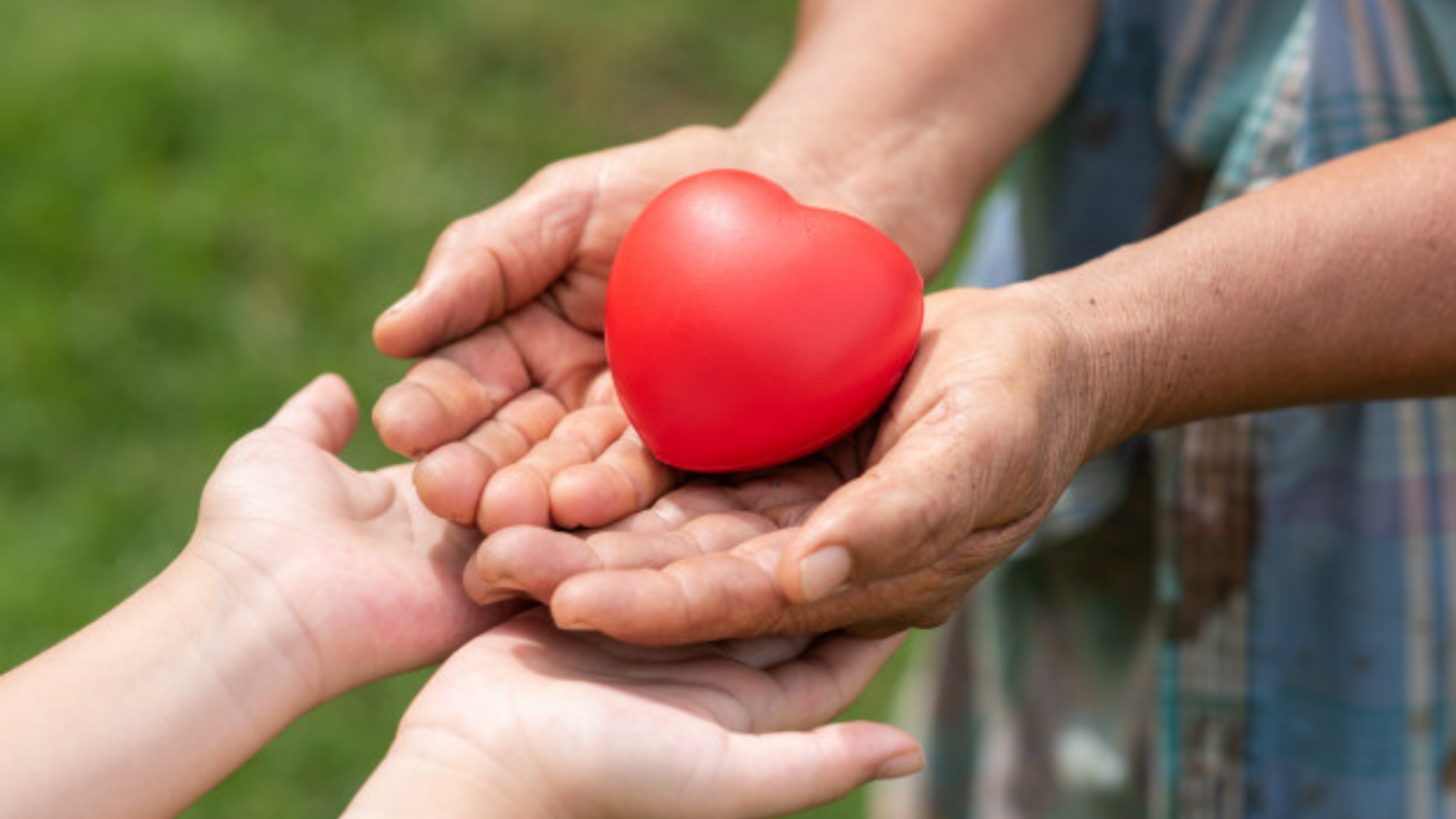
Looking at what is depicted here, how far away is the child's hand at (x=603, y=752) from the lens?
1745 mm

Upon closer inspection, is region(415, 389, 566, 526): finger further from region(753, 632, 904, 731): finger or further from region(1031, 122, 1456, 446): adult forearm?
region(1031, 122, 1456, 446): adult forearm

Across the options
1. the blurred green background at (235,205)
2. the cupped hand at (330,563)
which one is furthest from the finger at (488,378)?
the blurred green background at (235,205)

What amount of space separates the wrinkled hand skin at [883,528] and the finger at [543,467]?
2.3 inches

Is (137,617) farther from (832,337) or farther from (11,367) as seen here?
(11,367)

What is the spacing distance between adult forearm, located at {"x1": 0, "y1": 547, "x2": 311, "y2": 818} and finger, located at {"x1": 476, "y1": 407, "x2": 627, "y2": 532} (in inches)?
13.0

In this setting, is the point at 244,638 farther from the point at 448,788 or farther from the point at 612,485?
the point at 612,485

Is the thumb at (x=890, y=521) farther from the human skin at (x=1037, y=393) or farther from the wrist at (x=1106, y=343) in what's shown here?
the wrist at (x=1106, y=343)

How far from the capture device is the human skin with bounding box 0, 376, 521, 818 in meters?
1.84

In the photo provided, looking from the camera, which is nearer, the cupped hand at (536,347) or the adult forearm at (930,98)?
the cupped hand at (536,347)

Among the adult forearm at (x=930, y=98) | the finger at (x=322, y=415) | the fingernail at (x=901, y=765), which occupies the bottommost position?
the fingernail at (x=901, y=765)

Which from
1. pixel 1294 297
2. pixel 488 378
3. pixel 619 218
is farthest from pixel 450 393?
pixel 1294 297

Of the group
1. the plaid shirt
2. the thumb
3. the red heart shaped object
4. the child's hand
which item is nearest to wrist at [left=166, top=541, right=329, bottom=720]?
the child's hand

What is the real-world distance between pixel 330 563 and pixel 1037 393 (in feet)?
2.99

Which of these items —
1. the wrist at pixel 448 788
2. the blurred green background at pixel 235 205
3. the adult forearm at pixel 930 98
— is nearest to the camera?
the wrist at pixel 448 788
